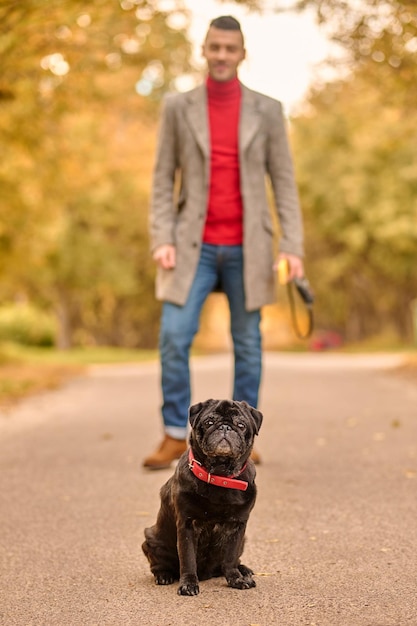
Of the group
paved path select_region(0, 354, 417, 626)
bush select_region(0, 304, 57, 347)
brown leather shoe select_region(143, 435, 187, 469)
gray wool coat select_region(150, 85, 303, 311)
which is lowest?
paved path select_region(0, 354, 417, 626)

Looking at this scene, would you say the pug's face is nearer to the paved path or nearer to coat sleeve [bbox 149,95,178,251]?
the paved path

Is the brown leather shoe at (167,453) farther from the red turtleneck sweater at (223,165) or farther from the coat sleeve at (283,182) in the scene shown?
the coat sleeve at (283,182)

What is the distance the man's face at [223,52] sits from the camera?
19.2 feet

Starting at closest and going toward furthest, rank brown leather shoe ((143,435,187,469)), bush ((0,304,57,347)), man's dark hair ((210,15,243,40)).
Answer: man's dark hair ((210,15,243,40)), brown leather shoe ((143,435,187,469)), bush ((0,304,57,347))

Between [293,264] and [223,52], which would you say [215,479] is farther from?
[223,52]

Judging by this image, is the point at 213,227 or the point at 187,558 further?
the point at 213,227

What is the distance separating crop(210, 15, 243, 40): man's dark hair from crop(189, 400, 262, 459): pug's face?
3.04 meters

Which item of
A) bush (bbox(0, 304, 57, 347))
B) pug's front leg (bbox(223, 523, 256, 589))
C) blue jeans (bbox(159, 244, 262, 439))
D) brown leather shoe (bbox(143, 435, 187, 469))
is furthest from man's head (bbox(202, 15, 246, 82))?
bush (bbox(0, 304, 57, 347))

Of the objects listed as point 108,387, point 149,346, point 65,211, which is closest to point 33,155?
point 108,387

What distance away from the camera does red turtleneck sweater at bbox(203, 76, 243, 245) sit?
6160 millimetres

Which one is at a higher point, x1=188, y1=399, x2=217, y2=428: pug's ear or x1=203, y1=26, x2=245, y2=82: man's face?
x1=203, y1=26, x2=245, y2=82: man's face

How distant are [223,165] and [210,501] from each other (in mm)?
3167

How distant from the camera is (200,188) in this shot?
20.1 ft

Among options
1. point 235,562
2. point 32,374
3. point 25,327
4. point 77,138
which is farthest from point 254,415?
point 25,327
